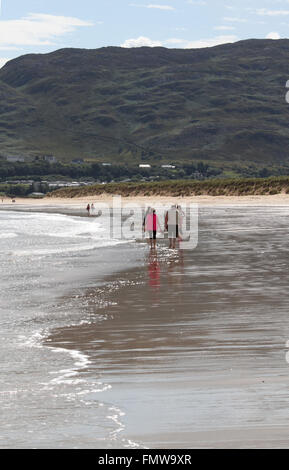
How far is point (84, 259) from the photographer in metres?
25.8

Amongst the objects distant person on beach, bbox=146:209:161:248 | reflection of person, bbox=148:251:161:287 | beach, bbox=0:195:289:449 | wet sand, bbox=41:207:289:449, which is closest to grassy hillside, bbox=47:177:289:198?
distant person on beach, bbox=146:209:161:248

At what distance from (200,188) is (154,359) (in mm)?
104986

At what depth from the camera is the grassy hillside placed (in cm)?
9856

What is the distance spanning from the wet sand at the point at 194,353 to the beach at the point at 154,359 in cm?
2

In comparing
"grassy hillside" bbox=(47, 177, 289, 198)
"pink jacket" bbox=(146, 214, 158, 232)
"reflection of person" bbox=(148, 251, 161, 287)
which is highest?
"pink jacket" bbox=(146, 214, 158, 232)

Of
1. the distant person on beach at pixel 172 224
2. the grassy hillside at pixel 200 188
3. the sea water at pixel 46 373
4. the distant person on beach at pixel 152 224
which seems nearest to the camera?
the sea water at pixel 46 373

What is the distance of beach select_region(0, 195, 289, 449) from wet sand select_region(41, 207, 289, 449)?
17 millimetres

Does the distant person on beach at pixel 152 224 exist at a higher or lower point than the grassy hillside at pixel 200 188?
higher

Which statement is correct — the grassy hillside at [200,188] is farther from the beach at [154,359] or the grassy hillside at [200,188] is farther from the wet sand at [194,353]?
the wet sand at [194,353]

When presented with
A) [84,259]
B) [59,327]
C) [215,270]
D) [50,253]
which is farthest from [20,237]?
[59,327]

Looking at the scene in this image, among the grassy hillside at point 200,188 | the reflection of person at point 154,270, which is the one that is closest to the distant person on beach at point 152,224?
the reflection of person at point 154,270

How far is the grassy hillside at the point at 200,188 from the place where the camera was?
98.6 m

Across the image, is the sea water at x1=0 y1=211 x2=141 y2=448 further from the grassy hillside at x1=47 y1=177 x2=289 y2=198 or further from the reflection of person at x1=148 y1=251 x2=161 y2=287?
the grassy hillside at x1=47 y1=177 x2=289 y2=198

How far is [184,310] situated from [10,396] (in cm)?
633
